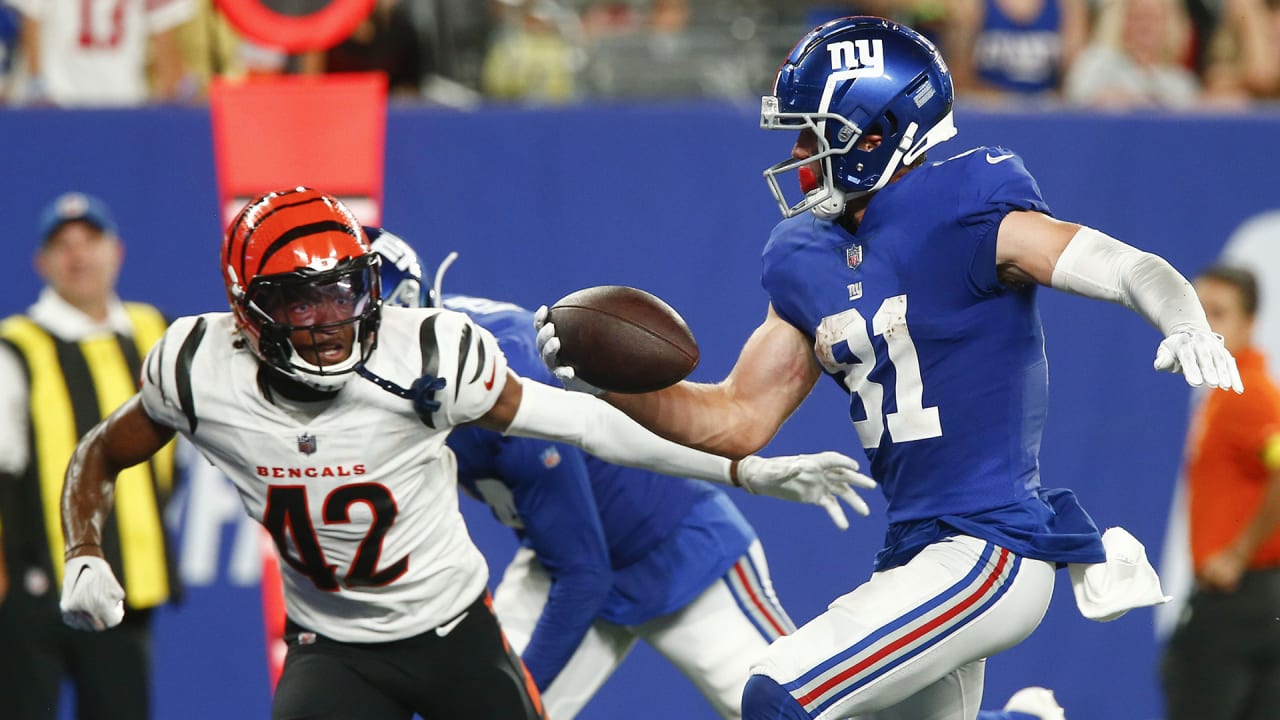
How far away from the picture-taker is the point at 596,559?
4.05 metres

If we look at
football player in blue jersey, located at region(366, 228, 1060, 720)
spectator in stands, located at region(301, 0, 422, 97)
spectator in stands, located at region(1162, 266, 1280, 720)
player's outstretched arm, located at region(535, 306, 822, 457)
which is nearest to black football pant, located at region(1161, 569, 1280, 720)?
spectator in stands, located at region(1162, 266, 1280, 720)

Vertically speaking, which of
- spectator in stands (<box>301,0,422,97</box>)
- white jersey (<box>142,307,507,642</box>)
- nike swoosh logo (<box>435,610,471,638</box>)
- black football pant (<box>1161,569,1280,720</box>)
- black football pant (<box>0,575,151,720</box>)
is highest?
spectator in stands (<box>301,0,422,97</box>)

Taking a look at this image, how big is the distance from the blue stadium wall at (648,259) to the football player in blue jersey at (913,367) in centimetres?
249

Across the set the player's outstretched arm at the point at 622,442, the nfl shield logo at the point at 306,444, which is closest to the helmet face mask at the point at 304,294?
the nfl shield logo at the point at 306,444

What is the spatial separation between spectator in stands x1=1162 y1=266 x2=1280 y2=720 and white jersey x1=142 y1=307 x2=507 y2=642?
2680 mm

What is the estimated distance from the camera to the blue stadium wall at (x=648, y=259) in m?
5.84

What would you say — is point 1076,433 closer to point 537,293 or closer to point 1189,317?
point 537,293

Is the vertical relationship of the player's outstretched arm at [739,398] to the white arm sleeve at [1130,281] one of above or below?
below

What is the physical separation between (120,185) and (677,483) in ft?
8.80

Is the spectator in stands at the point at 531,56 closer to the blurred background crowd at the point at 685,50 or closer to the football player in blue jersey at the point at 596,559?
the blurred background crowd at the point at 685,50

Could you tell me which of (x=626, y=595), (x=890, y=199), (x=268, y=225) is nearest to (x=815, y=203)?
(x=890, y=199)

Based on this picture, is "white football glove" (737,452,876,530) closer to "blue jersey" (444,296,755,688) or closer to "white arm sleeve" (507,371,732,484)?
"white arm sleeve" (507,371,732,484)

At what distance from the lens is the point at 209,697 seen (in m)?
5.80

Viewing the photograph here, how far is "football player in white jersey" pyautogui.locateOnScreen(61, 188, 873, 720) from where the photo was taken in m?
3.31
